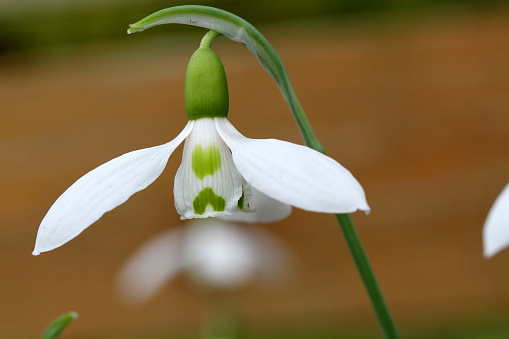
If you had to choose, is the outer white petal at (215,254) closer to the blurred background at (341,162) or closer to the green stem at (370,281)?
the blurred background at (341,162)

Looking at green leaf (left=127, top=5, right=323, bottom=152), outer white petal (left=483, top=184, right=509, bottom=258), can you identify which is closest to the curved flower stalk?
green leaf (left=127, top=5, right=323, bottom=152)

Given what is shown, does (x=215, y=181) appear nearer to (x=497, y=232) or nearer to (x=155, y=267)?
(x=497, y=232)

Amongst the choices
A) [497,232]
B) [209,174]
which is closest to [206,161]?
[209,174]

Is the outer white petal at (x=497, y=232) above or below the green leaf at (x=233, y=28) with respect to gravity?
below

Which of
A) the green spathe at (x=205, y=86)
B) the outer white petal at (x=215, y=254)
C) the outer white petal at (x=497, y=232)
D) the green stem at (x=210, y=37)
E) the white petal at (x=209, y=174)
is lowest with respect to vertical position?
the outer white petal at (x=497, y=232)

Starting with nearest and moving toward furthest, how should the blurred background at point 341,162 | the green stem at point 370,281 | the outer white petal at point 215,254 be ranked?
the green stem at point 370,281, the outer white petal at point 215,254, the blurred background at point 341,162

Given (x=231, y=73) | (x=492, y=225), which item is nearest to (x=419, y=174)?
(x=231, y=73)

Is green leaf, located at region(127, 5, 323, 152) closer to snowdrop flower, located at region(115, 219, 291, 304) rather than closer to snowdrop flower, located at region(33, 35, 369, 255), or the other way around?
snowdrop flower, located at region(33, 35, 369, 255)

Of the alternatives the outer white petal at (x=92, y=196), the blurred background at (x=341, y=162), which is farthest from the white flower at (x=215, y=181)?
the blurred background at (x=341, y=162)

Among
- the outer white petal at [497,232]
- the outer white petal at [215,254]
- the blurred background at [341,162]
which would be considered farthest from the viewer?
the blurred background at [341,162]
